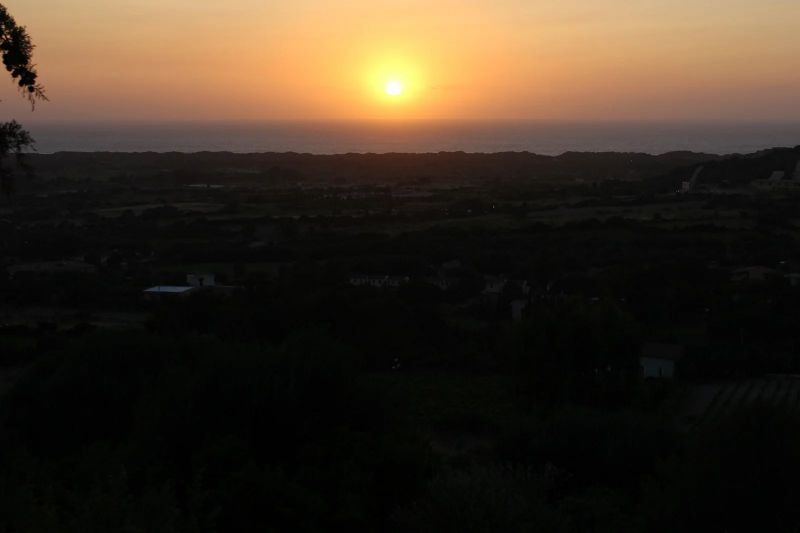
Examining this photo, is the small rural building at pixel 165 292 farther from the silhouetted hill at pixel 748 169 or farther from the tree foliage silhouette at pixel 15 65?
the silhouetted hill at pixel 748 169

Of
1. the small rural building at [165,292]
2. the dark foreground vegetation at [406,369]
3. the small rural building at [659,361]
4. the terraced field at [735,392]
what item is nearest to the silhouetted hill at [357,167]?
the dark foreground vegetation at [406,369]

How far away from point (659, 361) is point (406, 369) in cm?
647

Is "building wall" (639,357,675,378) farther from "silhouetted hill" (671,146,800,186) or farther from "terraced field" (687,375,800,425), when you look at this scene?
"silhouetted hill" (671,146,800,186)

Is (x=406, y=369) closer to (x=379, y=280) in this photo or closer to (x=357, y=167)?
(x=379, y=280)

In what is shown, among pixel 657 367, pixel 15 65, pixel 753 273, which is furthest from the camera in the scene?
pixel 753 273

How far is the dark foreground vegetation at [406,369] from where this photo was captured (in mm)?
9547

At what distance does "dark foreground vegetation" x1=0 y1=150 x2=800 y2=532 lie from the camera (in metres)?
9.55

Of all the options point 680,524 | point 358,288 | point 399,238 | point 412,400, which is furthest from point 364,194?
point 680,524

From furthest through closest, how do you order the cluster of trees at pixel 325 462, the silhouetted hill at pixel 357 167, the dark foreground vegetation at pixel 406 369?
the silhouetted hill at pixel 357 167 < the dark foreground vegetation at pixel 406 369 < the cluster of trees at pixel 325 462

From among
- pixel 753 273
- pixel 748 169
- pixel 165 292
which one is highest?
pixel 748 169

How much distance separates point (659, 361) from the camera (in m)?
23.0

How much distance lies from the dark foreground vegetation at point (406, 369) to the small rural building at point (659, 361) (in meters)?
0.10

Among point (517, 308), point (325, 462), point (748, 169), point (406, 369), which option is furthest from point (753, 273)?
point (748, 169)

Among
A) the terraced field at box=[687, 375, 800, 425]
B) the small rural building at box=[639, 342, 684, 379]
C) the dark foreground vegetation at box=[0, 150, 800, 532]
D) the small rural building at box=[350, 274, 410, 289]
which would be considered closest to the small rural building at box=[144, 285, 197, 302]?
the dark foreground vegetation at box=[0, 150, 800, 532]
